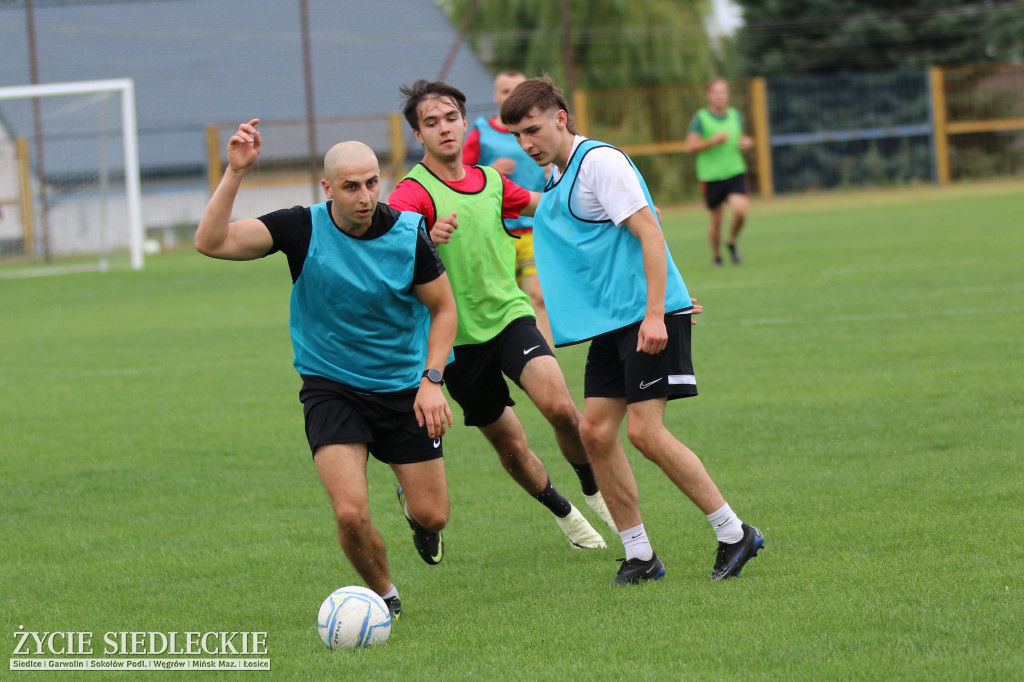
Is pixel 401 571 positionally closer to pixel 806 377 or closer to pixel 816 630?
pixel 816 630

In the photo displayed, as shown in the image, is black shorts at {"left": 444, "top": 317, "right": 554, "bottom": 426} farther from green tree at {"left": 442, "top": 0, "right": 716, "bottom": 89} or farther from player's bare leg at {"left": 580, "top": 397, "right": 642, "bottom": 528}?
green tree at {"left": 442, "top": 0, "right": 716, "bottom": 89}

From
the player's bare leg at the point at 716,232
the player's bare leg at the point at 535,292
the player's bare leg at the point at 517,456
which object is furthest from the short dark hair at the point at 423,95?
the player's bare leg at the point at 716,232

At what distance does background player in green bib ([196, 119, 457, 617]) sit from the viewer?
4730 millimetres

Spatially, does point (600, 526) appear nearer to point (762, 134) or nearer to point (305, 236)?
point (305, 236)

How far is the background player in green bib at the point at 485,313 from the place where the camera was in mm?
5938

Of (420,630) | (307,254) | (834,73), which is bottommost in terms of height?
(420,630)

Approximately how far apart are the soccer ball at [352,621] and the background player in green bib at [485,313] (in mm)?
1484

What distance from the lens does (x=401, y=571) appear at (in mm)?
5664

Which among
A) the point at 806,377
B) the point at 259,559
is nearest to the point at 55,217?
the point at 806,377

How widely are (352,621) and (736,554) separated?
1562 mm

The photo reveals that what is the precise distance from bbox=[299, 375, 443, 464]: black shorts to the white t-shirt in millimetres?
1048

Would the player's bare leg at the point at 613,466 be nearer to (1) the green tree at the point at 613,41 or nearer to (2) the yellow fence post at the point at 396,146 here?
(2) the yellow fence post at the point at 396,146

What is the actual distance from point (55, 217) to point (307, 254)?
2127 cm

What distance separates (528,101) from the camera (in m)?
5.23
